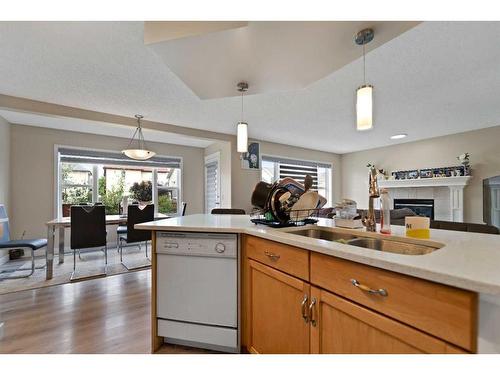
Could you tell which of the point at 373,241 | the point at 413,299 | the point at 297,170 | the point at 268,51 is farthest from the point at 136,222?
the point at 297,170

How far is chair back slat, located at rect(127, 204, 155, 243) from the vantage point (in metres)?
3.35

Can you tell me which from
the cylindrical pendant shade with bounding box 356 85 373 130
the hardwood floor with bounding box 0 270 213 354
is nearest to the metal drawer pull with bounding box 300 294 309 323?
the hardwood floor with bounding box 0 270 213 354

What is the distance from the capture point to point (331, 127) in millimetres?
3934

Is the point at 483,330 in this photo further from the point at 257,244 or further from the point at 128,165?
the point at 128,165

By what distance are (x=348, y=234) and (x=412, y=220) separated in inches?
12.9

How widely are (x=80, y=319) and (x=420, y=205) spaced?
5776 mm

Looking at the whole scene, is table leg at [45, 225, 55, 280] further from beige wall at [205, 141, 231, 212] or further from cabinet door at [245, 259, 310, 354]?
cabinet door at [245, 259, 310, 354]

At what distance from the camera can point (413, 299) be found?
0.70 meters

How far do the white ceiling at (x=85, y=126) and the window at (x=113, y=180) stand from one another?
399 mm

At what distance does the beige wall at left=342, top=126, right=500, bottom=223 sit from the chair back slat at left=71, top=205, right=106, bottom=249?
547 centimetres

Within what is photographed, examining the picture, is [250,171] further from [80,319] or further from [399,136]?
[80,319]

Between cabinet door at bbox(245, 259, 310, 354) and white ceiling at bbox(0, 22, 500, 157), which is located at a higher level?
white ceiling at bbox(0, 22, 500, 157)

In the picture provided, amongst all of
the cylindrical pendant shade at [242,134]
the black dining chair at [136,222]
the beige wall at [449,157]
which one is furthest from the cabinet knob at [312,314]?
the beige wall at [449,157]

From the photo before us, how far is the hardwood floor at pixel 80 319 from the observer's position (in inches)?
63.1
